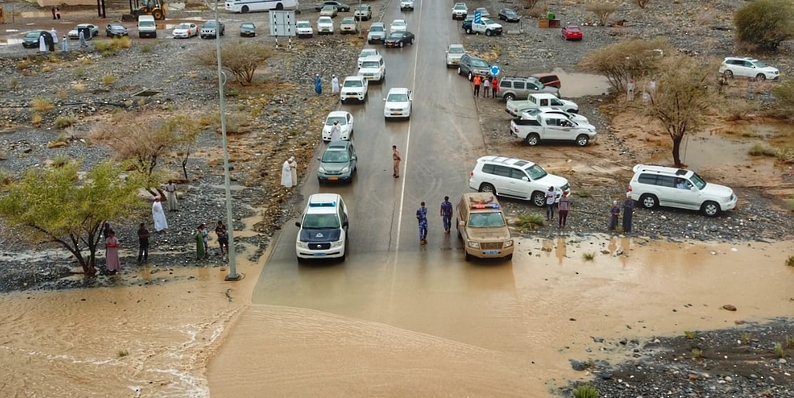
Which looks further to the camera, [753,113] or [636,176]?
[753,113]

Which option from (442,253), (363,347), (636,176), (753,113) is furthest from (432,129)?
(363,347)

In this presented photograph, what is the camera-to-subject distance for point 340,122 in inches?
1316

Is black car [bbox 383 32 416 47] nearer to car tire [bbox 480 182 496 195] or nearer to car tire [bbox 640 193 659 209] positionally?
car tire [bbox 480 182 496 195]

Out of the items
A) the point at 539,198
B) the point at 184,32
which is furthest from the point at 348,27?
the point at 539,198

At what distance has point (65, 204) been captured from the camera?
754 inches

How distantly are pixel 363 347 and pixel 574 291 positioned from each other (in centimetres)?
626

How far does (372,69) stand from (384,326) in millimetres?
28726

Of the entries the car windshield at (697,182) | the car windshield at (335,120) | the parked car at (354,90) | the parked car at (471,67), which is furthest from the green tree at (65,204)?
the parked car at (471,67)

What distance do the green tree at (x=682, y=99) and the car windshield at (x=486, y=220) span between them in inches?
444

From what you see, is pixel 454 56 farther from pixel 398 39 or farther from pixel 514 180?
pixel 514 180

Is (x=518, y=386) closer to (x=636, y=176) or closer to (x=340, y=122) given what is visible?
(x=636, y=176)

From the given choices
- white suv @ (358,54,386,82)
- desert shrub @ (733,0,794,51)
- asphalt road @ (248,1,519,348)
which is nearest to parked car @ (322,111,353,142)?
asphalt road @ (248,1,519,348)

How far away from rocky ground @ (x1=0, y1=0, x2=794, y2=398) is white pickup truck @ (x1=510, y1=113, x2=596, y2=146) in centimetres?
73

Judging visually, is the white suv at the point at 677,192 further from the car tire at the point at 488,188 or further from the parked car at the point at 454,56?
the parked car at the point at 454,56
